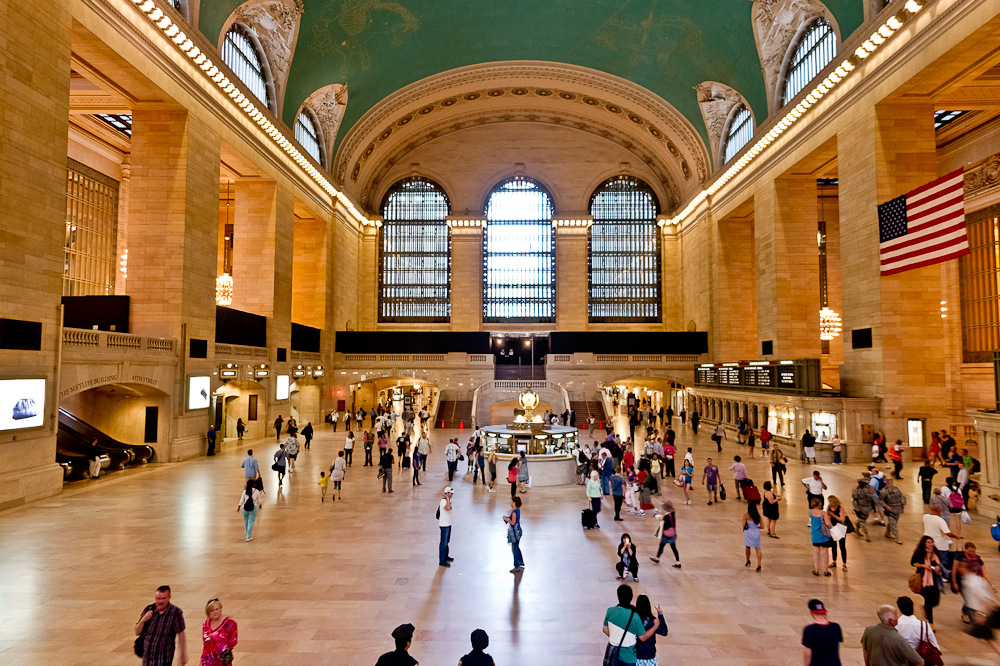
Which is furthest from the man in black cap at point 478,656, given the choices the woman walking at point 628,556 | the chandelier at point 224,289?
the chandelier at point 224,289

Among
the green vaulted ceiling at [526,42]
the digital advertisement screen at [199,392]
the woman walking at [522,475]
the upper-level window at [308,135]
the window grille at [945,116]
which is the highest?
the green vaulted ceiling at [526,42]

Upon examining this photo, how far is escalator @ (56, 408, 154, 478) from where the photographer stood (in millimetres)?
15156

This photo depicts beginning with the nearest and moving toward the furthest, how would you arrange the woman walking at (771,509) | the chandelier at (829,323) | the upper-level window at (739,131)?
the woman walking at (771,509)
the chandelier at (829,323)
the upper-level window at (739,131)

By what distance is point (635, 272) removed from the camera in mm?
42031

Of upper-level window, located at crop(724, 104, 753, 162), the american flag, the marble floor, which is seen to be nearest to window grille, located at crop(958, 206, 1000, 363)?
upper-level window, located at crop(724, 104, 753, 162)

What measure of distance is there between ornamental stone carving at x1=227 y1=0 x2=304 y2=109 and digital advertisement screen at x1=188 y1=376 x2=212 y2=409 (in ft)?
41.9

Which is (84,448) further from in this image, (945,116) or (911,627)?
(945,116)

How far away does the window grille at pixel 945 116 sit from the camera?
77.2 feet

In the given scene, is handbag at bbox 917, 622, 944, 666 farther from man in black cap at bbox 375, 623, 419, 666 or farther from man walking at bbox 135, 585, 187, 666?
man walking at bbox 135, 585, 187, 666

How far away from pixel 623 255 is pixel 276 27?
87.4ft

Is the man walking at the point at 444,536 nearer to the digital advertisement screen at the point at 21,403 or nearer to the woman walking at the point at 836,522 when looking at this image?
the woman walking at the point at 836,522

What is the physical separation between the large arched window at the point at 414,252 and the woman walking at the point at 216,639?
37.6 m

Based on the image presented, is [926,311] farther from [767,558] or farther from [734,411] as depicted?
[767,558]

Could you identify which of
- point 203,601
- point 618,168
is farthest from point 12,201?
point 618,168
